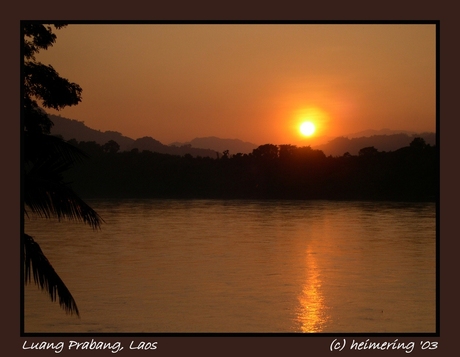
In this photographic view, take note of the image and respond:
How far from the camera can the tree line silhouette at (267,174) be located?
23.8 metres

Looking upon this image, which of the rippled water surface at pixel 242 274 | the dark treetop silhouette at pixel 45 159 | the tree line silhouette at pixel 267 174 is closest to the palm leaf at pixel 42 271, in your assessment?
the dark treetop silhouette at pixel 45 159

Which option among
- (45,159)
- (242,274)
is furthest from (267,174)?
(45,159)

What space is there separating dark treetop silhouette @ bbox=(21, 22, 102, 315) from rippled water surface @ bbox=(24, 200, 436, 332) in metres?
3.65

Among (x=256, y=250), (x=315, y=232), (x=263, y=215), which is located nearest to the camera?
(x=256, y=250)

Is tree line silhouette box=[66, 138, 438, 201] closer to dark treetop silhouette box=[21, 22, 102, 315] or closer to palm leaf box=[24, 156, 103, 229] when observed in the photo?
dark treetop silhouette box=[21, 22, 102, 315]

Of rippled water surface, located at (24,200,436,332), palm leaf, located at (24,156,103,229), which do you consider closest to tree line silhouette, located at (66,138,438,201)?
rippled water surface, located at (24,200,436,332)

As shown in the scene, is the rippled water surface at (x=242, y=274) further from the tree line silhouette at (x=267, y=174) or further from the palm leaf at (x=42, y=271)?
the palm leaf at (x=42, y=271)

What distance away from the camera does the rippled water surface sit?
10.2 metres

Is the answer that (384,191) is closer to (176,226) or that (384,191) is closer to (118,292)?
(176,226)

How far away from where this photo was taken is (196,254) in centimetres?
1850

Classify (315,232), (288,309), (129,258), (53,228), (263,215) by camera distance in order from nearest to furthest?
(288,309) → (129,258) → (315,232) → (53,228) → (263,215)

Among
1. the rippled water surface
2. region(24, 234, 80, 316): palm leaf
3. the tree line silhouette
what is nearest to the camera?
region(24, 234, 80, 316): palm leaf
